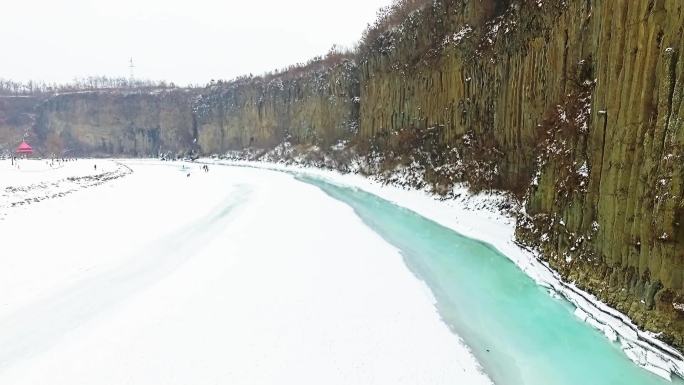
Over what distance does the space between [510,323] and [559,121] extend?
834 centimetres

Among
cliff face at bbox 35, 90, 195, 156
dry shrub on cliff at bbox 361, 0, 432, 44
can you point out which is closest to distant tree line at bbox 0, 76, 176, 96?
cliff face at bbox 35, 90, 195, 156

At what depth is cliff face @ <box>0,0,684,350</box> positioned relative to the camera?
9016 millimetres

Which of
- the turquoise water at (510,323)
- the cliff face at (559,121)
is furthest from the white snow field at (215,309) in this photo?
the cliff face at (559,121)

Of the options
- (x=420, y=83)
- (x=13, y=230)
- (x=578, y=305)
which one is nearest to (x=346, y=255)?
(x=578, y=305)

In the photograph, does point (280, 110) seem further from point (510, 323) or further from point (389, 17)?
point (510, 323)

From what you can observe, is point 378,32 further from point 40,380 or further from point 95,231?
point 40,380

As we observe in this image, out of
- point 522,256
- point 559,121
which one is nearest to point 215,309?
point 522,256

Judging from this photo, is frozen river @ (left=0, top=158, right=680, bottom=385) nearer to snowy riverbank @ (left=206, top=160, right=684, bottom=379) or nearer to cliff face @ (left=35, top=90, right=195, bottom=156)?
snowy riverbank @ (left=206, top=160, right=684, bottom=379)

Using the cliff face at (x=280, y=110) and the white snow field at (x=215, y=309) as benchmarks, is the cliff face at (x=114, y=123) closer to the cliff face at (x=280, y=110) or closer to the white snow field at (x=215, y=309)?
the cliff face at (x=280, y=110)

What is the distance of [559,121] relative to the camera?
597 inches

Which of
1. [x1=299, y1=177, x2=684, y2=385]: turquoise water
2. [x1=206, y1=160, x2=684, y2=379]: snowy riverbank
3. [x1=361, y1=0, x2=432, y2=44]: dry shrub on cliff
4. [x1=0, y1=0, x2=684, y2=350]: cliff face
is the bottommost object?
[x1=299, y1=177, x2=684, y2=385]: turquoise water

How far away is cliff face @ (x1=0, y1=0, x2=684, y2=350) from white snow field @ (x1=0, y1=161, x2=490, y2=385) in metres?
4.63

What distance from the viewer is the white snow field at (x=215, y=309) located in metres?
8.20

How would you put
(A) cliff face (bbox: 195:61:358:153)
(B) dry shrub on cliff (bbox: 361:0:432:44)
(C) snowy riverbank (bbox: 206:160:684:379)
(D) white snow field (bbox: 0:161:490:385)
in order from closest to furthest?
(D) white snow field (bbox: 0:161:490:385) < (C) snowy riverbank (bbox: 206:160:684:379) < (B) dry shrub on cliff (bbox: 361:0:432:44) < (A) cliff face (bbox: 195:61:358:153)
